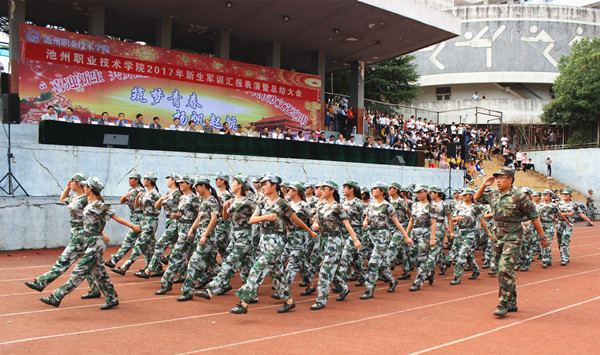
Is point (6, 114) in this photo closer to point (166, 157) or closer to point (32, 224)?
point (32, 224)

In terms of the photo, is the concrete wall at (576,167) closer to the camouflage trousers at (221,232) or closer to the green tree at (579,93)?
the green tree at (579,93)

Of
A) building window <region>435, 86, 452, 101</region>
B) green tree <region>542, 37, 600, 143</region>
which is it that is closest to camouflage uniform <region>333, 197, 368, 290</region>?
green tree <region>542, 37, 600, 143</region>

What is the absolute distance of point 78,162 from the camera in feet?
46.1

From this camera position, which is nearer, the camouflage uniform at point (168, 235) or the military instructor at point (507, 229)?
the military instructor at point (507, 229)

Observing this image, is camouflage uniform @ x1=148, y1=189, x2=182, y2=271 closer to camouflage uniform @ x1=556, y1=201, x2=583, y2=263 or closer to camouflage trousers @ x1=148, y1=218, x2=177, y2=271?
camouflage trousers @ x1=148, y1=218, x2=177, y2=271

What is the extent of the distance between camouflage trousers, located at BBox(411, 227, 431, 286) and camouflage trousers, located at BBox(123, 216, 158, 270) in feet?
16.4

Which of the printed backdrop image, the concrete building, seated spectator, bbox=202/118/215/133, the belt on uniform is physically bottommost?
the belt on uniform

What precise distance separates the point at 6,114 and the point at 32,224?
2796mm

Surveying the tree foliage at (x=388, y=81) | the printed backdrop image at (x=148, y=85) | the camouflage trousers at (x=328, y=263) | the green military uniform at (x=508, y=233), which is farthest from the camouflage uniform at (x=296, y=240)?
the tree foliage at (x=388, y=81)

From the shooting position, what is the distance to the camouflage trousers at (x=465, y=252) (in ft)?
33.7

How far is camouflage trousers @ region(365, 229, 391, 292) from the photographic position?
8477 millimetres

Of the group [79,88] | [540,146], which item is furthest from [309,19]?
[540,146]

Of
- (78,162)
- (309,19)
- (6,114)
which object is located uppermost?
(309,19)

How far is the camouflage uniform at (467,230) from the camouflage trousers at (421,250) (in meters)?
0.99
